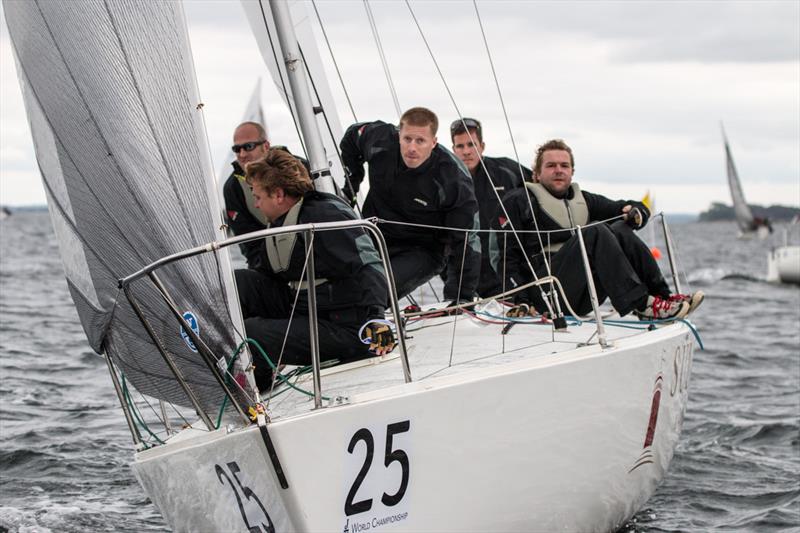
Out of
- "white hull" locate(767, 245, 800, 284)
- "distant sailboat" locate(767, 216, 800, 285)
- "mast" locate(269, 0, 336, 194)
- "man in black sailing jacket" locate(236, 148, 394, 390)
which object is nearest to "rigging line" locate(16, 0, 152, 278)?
"man in black sailing jacket" locate(236, 148, 394, 390)

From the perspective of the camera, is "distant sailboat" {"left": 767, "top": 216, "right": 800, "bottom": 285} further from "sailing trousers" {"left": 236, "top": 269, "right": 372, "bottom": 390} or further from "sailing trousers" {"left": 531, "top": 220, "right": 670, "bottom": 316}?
"sailing trousers" {"left": 236, "top": 269, "right": 372, "bottom": 390}

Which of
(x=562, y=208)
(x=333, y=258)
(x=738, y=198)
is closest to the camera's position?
(x=333, y=258)

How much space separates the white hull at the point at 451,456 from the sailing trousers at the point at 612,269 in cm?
80

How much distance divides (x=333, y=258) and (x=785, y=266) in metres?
21.9

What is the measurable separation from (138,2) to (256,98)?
19.5m

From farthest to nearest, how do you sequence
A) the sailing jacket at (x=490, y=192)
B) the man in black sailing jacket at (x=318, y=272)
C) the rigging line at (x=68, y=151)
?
1. the sailing jacket at (x=490, y=192)
2. the man in black sailing jacket at (x=318, y=272)
3. the rigging line at (x=68, y=151)

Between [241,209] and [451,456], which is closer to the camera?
[451,456]

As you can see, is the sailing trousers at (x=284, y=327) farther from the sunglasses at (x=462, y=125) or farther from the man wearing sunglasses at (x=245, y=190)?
the sunglasses at (x=462, y=125)

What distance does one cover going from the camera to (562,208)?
5.72 m

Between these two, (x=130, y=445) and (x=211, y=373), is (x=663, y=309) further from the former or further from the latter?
(x=130, y=445)

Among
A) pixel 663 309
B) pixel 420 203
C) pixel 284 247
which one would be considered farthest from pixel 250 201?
pixel 663 309

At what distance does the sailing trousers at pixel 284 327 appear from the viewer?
161 inches

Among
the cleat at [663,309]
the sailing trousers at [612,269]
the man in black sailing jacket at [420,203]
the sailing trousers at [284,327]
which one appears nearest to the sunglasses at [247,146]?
the man in black sailing jacket at [420,203]

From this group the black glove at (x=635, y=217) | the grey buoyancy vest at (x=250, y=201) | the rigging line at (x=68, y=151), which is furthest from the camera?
the black glove at (x=635, y=217)
